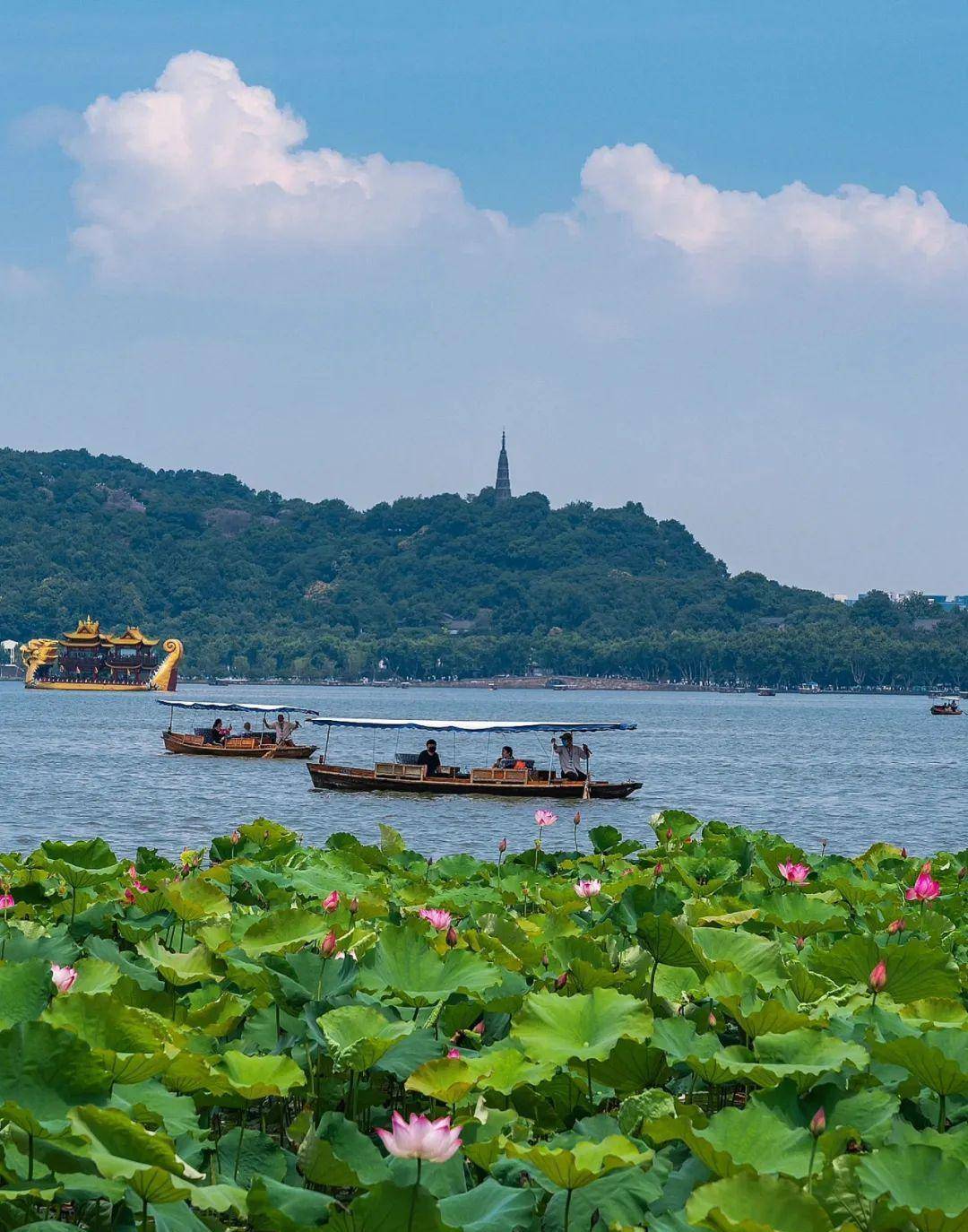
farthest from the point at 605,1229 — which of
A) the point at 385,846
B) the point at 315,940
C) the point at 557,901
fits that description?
the point at 385,846

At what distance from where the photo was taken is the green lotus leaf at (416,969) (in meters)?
6.05

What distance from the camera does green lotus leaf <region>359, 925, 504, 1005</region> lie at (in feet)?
19.9

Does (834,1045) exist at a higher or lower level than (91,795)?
higher

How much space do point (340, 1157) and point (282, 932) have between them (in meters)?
2.28

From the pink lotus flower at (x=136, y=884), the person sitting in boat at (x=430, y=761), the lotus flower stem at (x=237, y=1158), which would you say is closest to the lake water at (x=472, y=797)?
the person sitting in boat at (x=430, y=761)

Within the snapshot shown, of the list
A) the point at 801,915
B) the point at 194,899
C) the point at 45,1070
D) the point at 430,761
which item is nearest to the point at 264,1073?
the point at 45,1070

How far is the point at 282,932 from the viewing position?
6906 millimetres

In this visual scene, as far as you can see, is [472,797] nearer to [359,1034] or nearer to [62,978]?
[62,978]

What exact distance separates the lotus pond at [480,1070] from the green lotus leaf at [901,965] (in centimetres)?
1

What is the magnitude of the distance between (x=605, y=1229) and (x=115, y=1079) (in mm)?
1490

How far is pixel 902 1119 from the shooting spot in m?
5.09

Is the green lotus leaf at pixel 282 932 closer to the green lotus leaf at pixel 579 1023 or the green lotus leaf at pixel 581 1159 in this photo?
the green lotus leaf at pixel 579 1023

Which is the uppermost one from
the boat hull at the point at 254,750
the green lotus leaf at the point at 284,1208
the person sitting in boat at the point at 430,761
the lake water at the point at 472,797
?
the green lotus leaf at the point at 284,1208

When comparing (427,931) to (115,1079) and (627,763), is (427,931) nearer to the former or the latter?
(115,1079)
